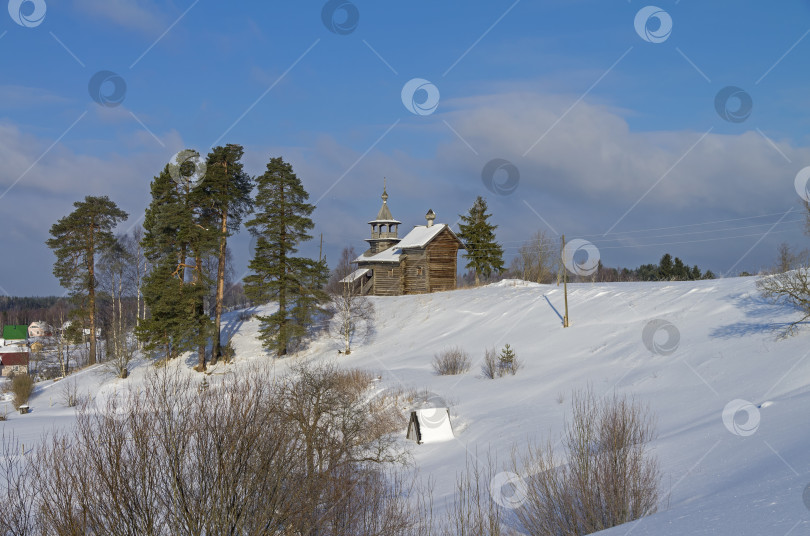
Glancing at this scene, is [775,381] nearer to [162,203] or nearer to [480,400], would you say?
[480,400]

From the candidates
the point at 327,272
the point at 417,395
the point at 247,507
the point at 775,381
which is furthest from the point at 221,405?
the point at 327,272

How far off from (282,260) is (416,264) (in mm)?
18273

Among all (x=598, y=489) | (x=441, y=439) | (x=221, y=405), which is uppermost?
(x=221, y=405)

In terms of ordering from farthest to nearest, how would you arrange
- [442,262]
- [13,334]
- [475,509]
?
[13,334] → [442,262] → [475,509]

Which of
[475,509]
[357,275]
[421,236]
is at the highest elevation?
[421,236]

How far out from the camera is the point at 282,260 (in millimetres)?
38625

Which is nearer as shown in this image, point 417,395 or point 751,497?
point 751,497

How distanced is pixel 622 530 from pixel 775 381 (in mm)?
13148

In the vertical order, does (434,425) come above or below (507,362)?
below

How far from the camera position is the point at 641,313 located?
1267 inches

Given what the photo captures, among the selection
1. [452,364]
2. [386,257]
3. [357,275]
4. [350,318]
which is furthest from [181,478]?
[357,275]

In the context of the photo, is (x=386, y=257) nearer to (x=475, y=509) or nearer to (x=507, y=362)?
(x=507, y=362)

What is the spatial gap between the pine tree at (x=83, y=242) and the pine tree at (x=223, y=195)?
10.8 m

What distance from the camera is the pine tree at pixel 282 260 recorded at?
125 feet
